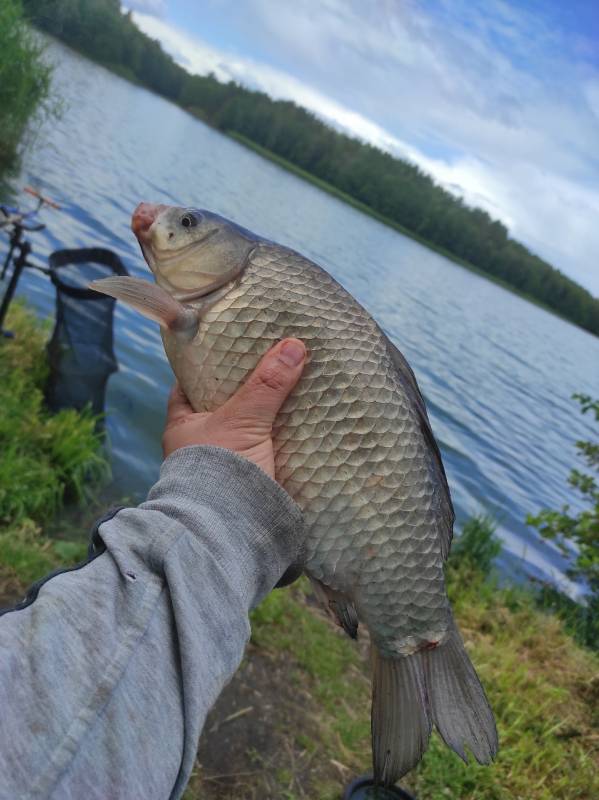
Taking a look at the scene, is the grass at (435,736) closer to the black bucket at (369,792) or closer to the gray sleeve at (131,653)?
the black bucket at (369,792)

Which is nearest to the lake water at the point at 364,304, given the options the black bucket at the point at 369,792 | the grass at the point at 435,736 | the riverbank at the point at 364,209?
the grass at the point at 435,736

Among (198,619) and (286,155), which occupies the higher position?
(286,155)

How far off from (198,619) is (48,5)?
59.9 feet

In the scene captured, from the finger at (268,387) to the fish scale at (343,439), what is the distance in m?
0.06

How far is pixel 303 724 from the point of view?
380cm

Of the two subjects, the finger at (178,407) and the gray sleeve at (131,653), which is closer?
the gray sleeve at (131,653)

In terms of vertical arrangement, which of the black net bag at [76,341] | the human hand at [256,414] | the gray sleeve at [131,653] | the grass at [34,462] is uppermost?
the human hand at [256,414]

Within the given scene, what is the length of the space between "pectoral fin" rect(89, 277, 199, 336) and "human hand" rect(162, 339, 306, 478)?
0.30 metres

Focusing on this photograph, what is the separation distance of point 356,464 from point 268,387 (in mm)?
335

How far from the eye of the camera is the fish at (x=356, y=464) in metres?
1.81

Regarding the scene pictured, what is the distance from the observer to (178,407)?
208 centimetres

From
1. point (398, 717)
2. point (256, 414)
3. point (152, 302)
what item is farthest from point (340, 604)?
point (152, 302)

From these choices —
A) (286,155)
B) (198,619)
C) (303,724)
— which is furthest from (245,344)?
(286,155)

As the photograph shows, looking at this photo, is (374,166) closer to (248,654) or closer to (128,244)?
(128,244)
